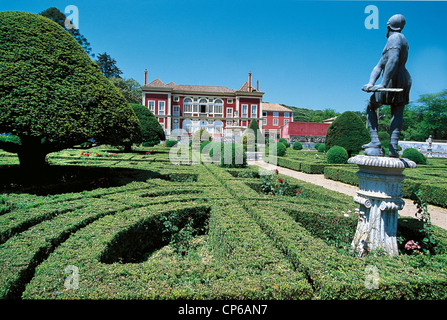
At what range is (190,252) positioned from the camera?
3.56 meters

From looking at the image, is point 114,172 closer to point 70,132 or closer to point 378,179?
point 70,132

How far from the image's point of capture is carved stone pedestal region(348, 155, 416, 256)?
3.22m

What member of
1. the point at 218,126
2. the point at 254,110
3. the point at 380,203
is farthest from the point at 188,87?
the point at 380,203

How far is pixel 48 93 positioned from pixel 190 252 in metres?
4.42

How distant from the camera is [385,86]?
327 centimetres

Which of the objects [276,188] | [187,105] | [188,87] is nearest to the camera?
[276,188]

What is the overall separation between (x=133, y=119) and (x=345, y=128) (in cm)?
1392

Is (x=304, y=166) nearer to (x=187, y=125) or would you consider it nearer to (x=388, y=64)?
(x=388, y=64)

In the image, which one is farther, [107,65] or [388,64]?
[107,65]

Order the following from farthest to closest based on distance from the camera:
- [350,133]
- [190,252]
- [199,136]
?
[199,136] < [350,133] < [190,252]

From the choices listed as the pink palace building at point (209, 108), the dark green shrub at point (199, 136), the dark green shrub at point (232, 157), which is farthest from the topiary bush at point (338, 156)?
the pink palace building at point (209, 108)

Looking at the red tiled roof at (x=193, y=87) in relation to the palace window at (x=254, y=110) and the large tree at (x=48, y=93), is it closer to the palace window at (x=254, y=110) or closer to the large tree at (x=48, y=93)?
the palace window at (x=254, y=110)

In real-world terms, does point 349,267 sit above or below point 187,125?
below
